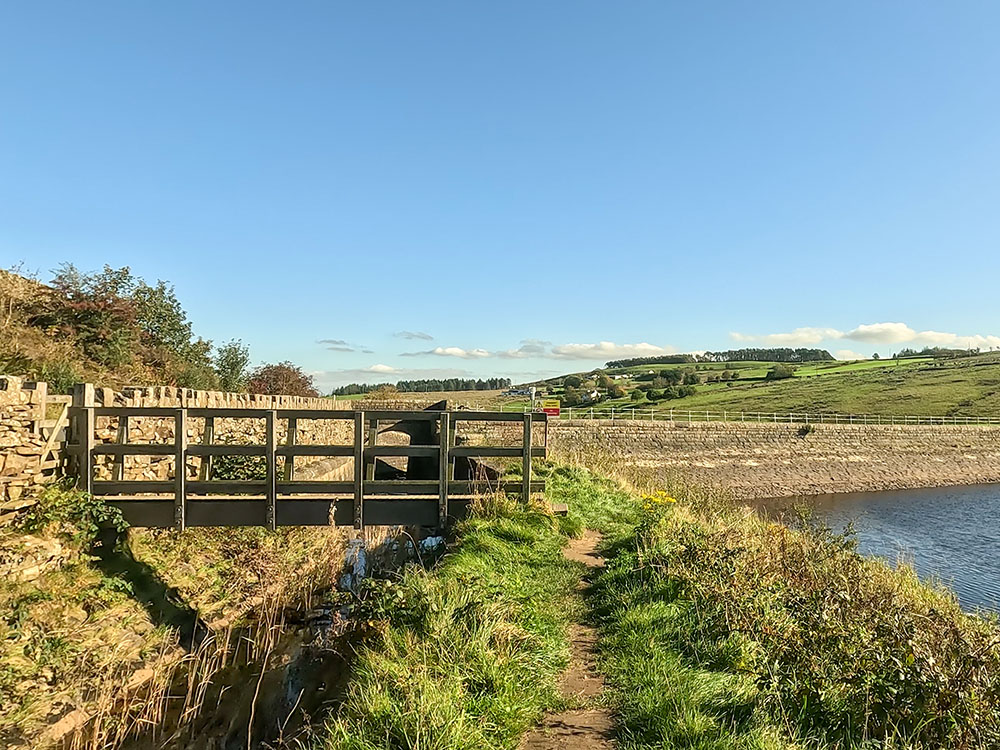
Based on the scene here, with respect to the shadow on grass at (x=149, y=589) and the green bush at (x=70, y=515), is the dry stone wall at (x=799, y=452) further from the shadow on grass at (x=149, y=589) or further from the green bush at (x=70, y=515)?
the green bush at (x=70, y=515)

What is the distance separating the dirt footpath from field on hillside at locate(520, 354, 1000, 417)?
5344 centimetres

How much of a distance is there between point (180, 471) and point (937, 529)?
26.8 m

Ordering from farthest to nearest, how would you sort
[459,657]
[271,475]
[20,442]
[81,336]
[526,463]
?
[81,336], [526,463], [271,475], [20,442], [459,657]

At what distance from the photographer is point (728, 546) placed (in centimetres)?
755

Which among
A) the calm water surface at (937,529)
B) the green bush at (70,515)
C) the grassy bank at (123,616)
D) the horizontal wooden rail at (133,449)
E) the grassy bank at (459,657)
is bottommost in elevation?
the calm water surface at (937,529)

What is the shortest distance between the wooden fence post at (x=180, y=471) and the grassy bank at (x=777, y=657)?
550 centimetres

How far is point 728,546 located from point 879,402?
60.3m

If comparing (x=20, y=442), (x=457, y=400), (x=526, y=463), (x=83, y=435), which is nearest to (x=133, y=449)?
(x=83, y=435)

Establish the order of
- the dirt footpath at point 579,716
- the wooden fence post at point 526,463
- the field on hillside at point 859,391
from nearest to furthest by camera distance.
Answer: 1. the dirt footpath at point 579,716
2. the wooden fence post at point 526,463
3. the field on hillside at point 859,391

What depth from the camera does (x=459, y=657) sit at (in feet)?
15.5

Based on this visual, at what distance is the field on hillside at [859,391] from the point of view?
5591 centimetres

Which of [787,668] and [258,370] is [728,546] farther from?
[258,370]

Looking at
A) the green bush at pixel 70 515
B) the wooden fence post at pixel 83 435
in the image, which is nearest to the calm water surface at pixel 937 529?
the green bush at pixel 70 515

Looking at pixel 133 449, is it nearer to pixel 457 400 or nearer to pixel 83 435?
pixel 83 435
